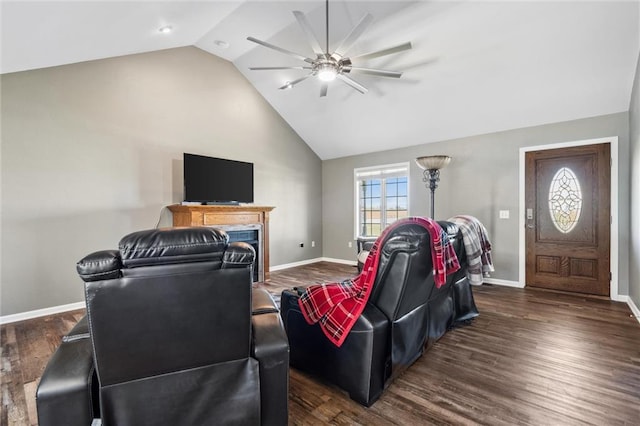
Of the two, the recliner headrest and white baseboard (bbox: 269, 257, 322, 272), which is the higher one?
the recliner headrest

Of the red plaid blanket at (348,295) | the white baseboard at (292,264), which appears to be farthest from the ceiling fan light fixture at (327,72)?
the white baseboard at (292,264)

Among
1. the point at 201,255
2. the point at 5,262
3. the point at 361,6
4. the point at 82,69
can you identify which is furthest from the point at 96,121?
the point at 201,255

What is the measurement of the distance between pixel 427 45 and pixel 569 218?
3144 millimetres

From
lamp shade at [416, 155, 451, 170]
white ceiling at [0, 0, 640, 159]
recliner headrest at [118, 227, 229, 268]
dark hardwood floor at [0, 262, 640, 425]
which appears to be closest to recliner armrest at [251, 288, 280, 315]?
recliner headrest at [118, 227, 229, 268]

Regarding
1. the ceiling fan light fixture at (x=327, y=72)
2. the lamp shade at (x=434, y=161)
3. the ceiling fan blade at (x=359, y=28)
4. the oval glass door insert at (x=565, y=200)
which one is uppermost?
the ceiling fan blade at (x=359, y=28)

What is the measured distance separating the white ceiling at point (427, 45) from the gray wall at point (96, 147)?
1.27 ft

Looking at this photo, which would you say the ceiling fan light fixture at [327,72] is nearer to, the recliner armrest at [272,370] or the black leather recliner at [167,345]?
the black leather recliner at [167,345]

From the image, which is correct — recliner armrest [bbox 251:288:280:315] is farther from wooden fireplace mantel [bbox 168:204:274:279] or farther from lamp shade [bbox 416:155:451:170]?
lamp shade [bbox 416:155:451:170]

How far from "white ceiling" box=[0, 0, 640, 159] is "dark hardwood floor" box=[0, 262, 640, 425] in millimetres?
2622

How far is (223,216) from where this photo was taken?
4.53 meters

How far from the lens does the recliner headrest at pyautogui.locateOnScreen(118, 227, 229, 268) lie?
109 centimetres

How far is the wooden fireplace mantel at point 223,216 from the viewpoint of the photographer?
4211 mm

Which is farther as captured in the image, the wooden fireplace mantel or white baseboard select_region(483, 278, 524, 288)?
white baseboard select_region(483, 278, 524, 288)

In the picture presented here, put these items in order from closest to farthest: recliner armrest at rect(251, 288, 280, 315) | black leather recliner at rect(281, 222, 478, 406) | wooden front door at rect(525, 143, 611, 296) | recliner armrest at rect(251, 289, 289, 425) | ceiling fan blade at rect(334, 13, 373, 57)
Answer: recliner armrest at rect(251, 289, 289, 425) < recliner armrest at rect(251, 288, 280, 315) < black leather recliner at rect(281, 222, 478, 406) < ceiling fan blade at rect(334, 13, 373, 57) < wooden front door at rect(525, 143, 611, 296)
